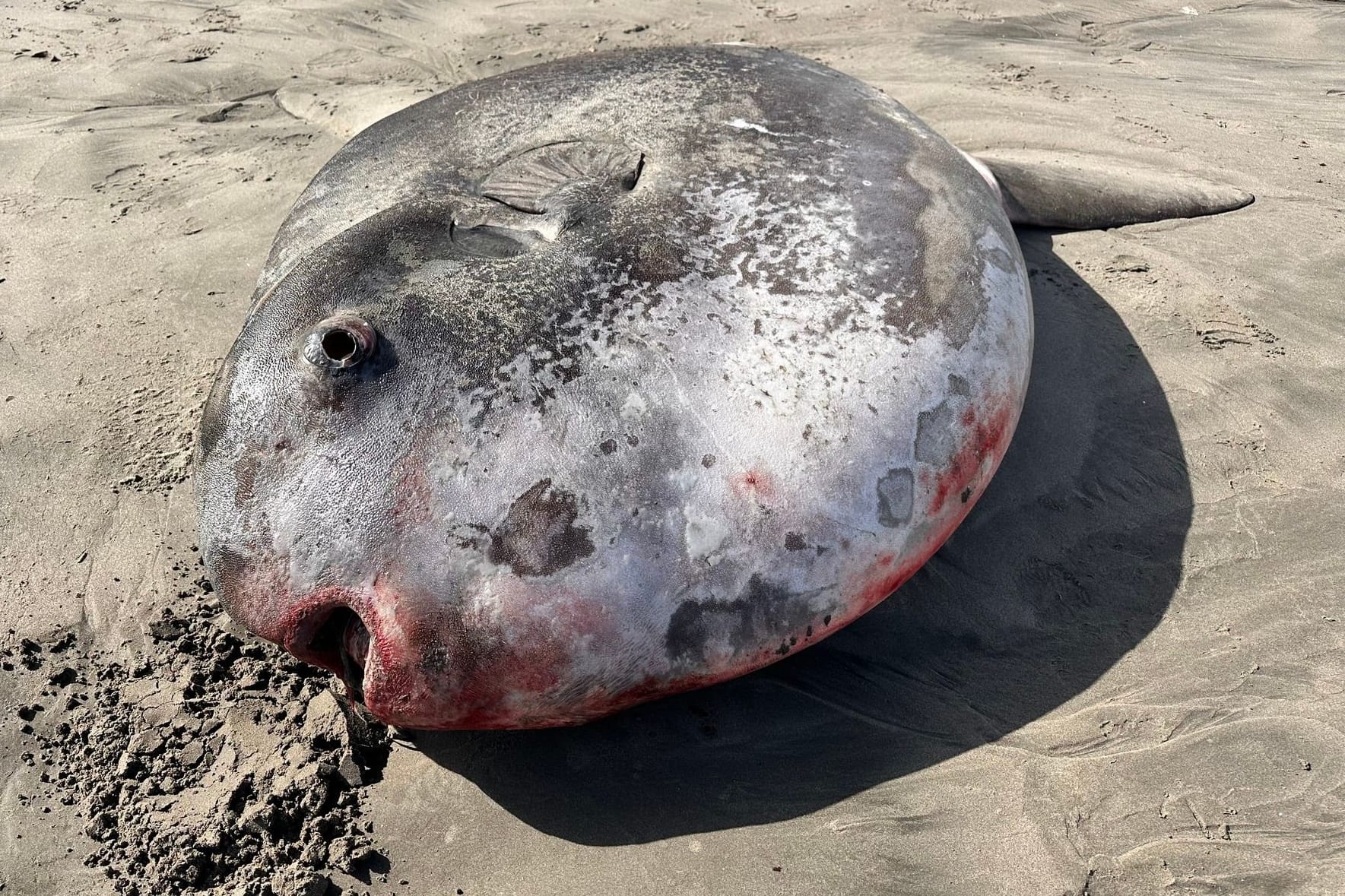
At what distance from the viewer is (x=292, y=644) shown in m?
1.79

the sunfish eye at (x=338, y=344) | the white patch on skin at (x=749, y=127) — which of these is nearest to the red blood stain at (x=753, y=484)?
the sunfish eye at (x=338, y=344)

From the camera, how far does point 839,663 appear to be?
7.23ft

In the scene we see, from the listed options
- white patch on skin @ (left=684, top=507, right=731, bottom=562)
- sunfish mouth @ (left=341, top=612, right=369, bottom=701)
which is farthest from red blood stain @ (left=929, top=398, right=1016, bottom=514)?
sunfish mouth @ (left=341, top=612, right=369, bottom=701)

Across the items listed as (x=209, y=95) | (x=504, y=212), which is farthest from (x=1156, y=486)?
(x=209, y=95)

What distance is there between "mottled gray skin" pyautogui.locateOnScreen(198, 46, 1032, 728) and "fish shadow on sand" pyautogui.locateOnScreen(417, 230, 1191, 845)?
0.81 ft

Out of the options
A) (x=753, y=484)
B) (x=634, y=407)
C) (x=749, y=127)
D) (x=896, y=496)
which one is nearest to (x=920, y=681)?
(x=896, y=496)

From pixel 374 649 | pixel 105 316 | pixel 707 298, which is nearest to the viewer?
pixel 374 649

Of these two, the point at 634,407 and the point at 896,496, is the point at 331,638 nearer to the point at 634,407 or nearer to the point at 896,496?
the point at 634,407

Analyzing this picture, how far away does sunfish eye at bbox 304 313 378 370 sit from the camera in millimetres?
1731

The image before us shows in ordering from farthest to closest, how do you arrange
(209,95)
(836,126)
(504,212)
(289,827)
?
(209,95)
(836,126)
(504,212)
(289,827)

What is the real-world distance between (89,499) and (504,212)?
134 centimetres

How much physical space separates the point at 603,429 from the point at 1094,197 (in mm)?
2526

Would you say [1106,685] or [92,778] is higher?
[1106,685]

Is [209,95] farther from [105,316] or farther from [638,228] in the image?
[638,228]
